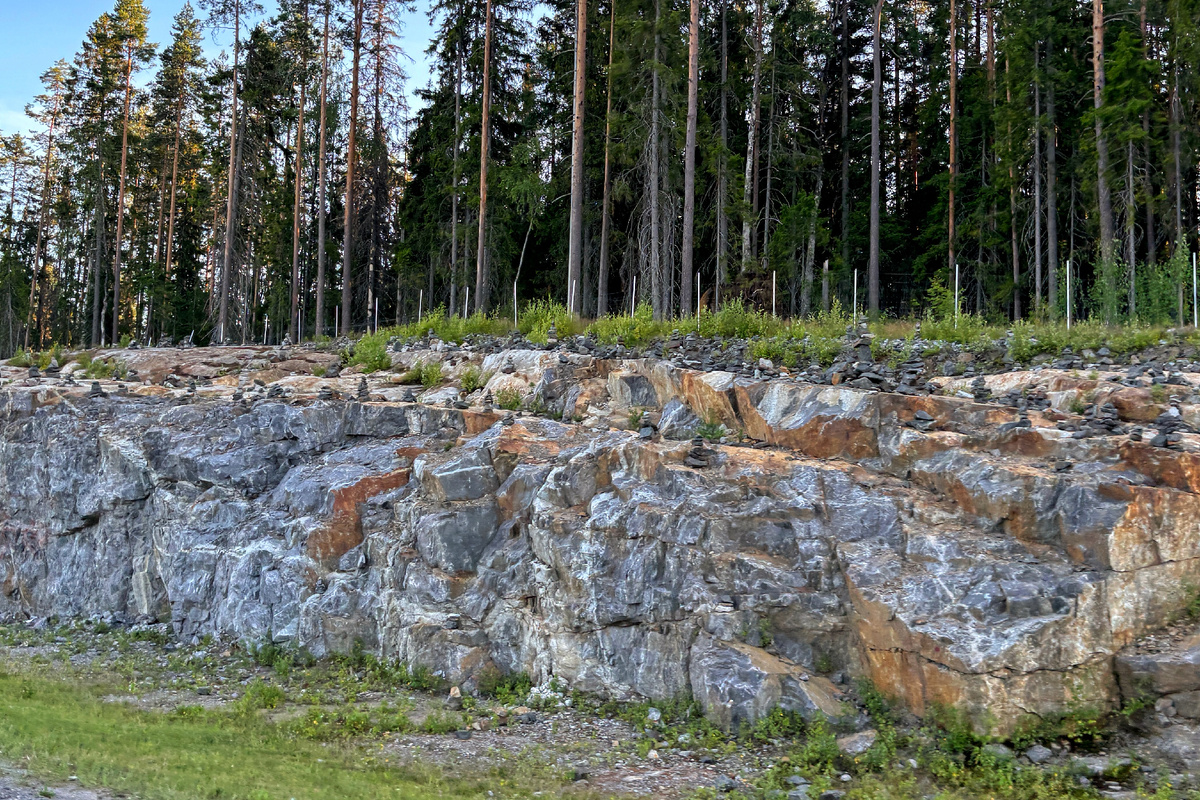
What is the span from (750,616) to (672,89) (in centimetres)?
2097

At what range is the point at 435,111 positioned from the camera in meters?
34.4

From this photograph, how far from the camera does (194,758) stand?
7.60 m

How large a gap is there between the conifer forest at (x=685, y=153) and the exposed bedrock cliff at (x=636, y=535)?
9.32m

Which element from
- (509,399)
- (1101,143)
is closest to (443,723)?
(509,399)

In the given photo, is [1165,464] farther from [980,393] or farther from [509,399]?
[509,399]

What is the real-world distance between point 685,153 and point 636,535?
56.2 ft

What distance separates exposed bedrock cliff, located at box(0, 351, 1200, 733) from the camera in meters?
8.17

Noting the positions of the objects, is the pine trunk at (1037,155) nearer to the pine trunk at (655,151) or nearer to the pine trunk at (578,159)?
the pine trunk at (655,151)

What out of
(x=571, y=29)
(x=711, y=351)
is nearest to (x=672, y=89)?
(x=571, y=29)

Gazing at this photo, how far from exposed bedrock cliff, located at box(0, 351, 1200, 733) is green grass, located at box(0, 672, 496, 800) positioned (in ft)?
7.79

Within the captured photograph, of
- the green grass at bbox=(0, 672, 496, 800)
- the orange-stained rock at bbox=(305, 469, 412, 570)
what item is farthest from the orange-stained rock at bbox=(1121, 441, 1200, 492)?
the orange-stained rock at bbox=(305, 469, 412, 570)

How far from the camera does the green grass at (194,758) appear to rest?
696 cm

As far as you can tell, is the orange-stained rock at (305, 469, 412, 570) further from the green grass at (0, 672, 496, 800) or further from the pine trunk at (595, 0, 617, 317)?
the pine trunk at (595, 0, 617, 317)

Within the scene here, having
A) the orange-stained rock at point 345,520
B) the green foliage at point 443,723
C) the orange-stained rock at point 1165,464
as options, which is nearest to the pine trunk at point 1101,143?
the orange-stained rock at point 1165,464
